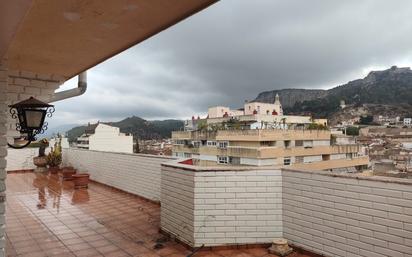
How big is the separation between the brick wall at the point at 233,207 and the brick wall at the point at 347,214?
19 centimetres

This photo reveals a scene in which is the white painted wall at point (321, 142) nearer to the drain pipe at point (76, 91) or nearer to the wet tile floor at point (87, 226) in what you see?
the wet tile floor at point (87, 226)

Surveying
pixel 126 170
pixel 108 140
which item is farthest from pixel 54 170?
pixel 108 140

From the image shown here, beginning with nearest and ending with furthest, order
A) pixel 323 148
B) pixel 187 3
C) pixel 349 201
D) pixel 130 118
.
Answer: pixel 187 3 < pixel 349 201 < pixel 323 148 < pixel 130 118

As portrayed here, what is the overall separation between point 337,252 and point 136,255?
7.60ft

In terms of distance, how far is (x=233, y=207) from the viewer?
12.9 feet

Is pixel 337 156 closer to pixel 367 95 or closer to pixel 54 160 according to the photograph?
pixel 54 160

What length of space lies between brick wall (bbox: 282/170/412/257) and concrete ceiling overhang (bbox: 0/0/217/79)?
2481mm

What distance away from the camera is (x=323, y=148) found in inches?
1679

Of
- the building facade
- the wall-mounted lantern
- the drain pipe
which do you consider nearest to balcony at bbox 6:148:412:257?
the drain pipe

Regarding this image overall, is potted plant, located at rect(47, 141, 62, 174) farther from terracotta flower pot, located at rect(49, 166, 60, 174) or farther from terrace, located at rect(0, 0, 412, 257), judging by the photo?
terrace, located at rect(0, 0, 412, 257)

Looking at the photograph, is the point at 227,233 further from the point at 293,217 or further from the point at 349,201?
the point at 349,201

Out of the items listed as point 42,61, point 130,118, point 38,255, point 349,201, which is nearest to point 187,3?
point 42,61

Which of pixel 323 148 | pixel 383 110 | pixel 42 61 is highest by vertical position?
pixel 383 110

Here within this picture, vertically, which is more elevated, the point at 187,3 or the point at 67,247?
the point at 187,3
